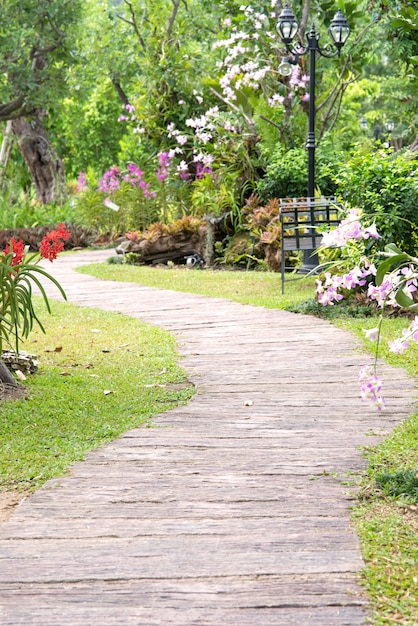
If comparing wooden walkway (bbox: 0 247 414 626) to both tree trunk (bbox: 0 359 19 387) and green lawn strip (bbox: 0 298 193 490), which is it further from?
tree trunk (bbox: 0 359 19 387)

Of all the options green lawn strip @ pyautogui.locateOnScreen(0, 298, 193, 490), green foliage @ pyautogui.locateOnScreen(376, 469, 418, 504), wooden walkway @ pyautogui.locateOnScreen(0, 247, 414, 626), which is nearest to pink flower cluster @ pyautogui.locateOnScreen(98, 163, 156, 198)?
green lawn strip @ pyautogui.locateOnScreen(0, 298, 193, 490)

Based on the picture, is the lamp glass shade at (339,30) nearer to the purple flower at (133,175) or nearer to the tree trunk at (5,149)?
the purple flower at (133,175)

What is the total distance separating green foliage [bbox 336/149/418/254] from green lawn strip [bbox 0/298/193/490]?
2.27 m

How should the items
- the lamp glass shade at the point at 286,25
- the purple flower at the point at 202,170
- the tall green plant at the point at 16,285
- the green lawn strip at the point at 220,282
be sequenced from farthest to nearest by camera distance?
the purple flower at the point at 202,170 < the lamp glass shade at the point at 286,25 < the green lawn strip at the point at 220,282 < the tall green plant at the point at 16,285

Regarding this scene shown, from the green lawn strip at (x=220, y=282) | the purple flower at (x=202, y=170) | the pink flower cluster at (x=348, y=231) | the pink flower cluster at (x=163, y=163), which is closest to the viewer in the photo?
the pink flower cluster at (x=348, y=231)

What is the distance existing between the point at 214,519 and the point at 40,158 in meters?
19.2

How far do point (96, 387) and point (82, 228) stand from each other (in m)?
11.7

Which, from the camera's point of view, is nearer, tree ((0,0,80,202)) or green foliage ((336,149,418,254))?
green foliage ((336,149,418,254))

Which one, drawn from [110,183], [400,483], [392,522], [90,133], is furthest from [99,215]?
[90,133]

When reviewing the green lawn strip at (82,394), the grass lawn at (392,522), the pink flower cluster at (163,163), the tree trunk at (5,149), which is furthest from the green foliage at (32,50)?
the grass lawn at (392,522)

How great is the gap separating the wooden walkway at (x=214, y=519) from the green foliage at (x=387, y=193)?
98.0 inches

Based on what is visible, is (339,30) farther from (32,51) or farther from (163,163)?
(32,51)

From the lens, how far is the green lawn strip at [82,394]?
4.13 meters

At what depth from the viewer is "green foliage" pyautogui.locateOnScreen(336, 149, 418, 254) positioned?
7.66m
